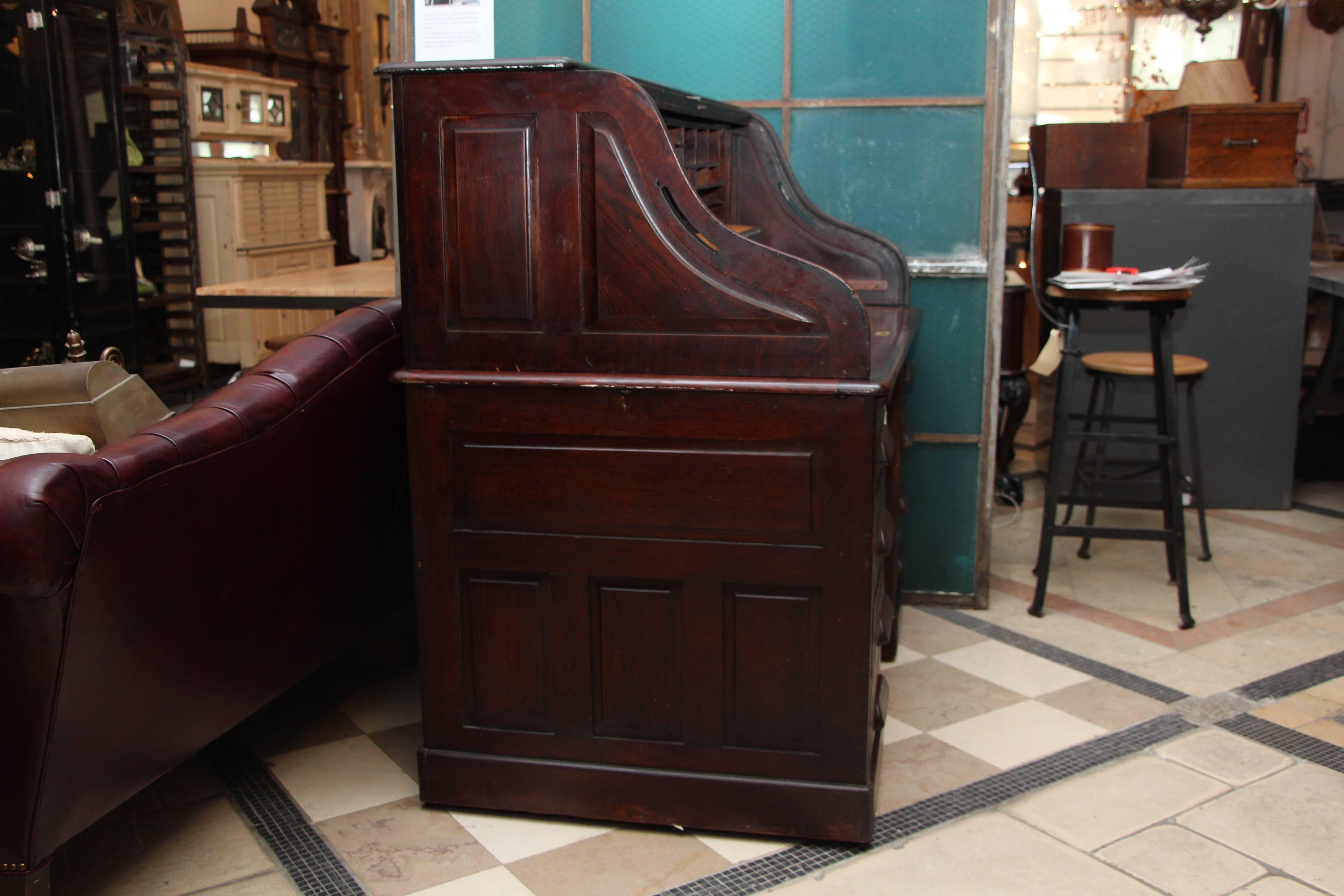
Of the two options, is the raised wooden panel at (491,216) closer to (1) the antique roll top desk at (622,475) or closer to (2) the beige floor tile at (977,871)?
(1) the antique roll top desk at (622,475)

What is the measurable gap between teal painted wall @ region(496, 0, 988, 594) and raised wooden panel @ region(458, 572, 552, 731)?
1.57 m

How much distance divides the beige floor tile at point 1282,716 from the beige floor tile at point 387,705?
2.16m

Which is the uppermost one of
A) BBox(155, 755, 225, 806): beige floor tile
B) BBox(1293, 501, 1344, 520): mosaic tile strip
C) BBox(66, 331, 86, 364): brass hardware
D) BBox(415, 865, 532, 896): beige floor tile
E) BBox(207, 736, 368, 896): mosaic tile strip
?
BBox(66, 331, 86, 364): brass hardware

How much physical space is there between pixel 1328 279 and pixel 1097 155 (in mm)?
1067

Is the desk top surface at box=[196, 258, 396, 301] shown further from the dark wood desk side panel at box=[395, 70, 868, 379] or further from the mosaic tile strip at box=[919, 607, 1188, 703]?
the mosaic tile strip at box=[919, 607, 1188, 703]

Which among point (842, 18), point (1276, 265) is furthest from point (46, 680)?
point (1276, 265)

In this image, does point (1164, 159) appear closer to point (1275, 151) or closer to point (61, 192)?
point (1275, 151)

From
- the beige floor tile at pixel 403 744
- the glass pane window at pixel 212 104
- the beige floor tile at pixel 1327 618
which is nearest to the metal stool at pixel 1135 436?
the beige floor tile at pixel 1327 618

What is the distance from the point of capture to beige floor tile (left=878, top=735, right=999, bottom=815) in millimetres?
2549

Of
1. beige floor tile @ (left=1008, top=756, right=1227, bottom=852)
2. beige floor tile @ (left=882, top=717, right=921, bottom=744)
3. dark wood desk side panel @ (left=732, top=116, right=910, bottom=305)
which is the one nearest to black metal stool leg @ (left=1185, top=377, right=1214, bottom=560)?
dark wood desk side panel @ (left=732, top=116, right=910, bottom=305)

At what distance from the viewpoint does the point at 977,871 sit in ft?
7.35

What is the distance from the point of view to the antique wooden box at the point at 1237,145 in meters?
4.76

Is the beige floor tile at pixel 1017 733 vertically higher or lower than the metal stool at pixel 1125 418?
lower

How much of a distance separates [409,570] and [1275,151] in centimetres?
398
